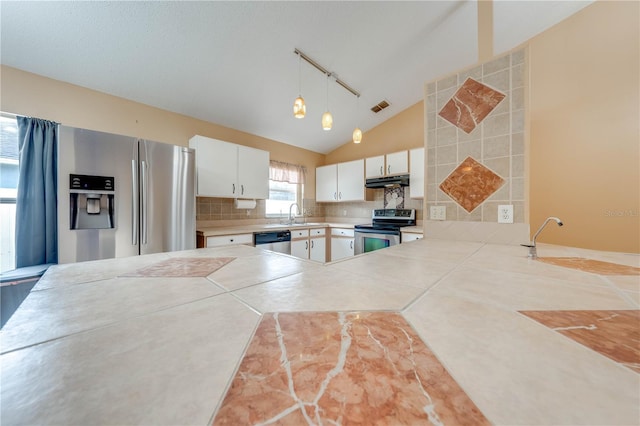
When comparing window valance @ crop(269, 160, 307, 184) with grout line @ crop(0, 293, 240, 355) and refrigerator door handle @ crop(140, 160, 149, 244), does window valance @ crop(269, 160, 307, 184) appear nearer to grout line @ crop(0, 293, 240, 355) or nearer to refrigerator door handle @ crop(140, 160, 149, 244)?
refrigerator door handle @ crop(140, 160, 149, 244)

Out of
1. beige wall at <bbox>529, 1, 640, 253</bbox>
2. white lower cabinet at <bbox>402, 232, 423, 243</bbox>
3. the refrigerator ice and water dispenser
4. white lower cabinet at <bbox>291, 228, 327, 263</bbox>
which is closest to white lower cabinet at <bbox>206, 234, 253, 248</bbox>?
white lower cabinet at <bbox>291, 228, 327, 263</bbox>

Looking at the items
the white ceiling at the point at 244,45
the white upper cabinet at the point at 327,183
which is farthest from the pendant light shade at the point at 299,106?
the white upper cabinet at the point at 327,183

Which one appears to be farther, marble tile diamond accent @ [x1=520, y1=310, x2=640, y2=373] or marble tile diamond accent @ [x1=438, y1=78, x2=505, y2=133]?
marble tile diamond accent @ [x1=438, y1=78, x2=505, y2=133]

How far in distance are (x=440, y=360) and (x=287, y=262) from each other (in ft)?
1.98

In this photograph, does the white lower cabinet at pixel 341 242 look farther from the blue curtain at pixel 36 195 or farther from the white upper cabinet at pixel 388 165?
the blue curtain at pixel 36 195

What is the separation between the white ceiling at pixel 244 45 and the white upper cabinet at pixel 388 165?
0.95 meters

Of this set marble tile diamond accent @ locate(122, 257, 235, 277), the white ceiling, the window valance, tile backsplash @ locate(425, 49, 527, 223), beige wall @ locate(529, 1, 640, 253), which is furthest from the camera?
the window valance

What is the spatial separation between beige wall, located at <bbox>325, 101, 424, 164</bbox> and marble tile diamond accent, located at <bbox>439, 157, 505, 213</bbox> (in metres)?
2.24

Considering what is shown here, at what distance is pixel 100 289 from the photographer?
544 millimetres

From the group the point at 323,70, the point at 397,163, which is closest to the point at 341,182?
the point at 397,163

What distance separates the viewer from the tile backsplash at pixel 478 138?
126 cm

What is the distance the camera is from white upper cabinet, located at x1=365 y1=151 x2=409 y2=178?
128 inches

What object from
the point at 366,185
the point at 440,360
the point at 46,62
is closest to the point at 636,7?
the point at 366,185

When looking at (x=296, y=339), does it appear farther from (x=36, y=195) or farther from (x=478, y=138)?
(x=36, y=195)
